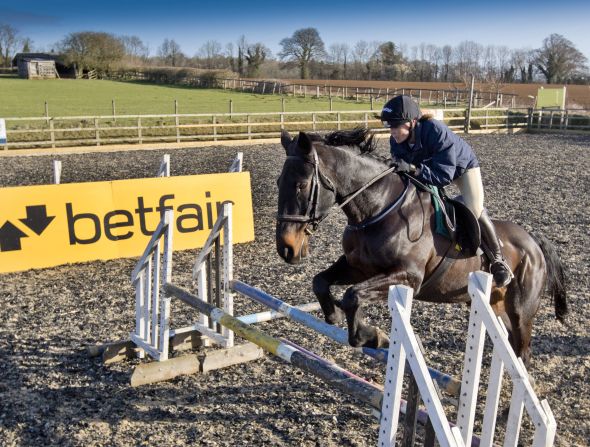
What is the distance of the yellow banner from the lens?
327 inches

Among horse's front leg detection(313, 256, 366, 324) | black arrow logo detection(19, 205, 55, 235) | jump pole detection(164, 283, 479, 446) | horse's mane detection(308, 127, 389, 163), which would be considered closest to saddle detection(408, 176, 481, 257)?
horse's mane detection(308, 127, 389, 163)

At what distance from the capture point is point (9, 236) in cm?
827

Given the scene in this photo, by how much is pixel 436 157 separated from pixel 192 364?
2.74 metres

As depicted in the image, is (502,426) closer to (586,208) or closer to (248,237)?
(248,237)

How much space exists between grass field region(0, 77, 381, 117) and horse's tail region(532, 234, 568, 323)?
3498 cm

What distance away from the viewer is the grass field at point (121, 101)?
39312 mm

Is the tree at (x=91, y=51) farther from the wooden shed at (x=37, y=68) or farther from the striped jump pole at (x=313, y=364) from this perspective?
the striped jump pole at (x=313, y=364)

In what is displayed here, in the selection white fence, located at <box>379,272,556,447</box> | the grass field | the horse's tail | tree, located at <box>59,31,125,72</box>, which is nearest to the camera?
white fence, located at <box>379,272,556,447</box>

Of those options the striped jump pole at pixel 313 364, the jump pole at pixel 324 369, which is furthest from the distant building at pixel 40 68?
the jump pole at pixel 324 369

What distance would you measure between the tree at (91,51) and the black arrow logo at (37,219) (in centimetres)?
7583

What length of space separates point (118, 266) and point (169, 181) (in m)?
1.59

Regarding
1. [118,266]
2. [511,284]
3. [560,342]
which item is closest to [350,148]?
[511,284]

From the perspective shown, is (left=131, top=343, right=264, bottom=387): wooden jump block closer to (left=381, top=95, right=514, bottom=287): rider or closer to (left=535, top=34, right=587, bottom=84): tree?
(left=381, top=95, right=514, bottom=287): rider

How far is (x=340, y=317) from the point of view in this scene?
4.40 m
